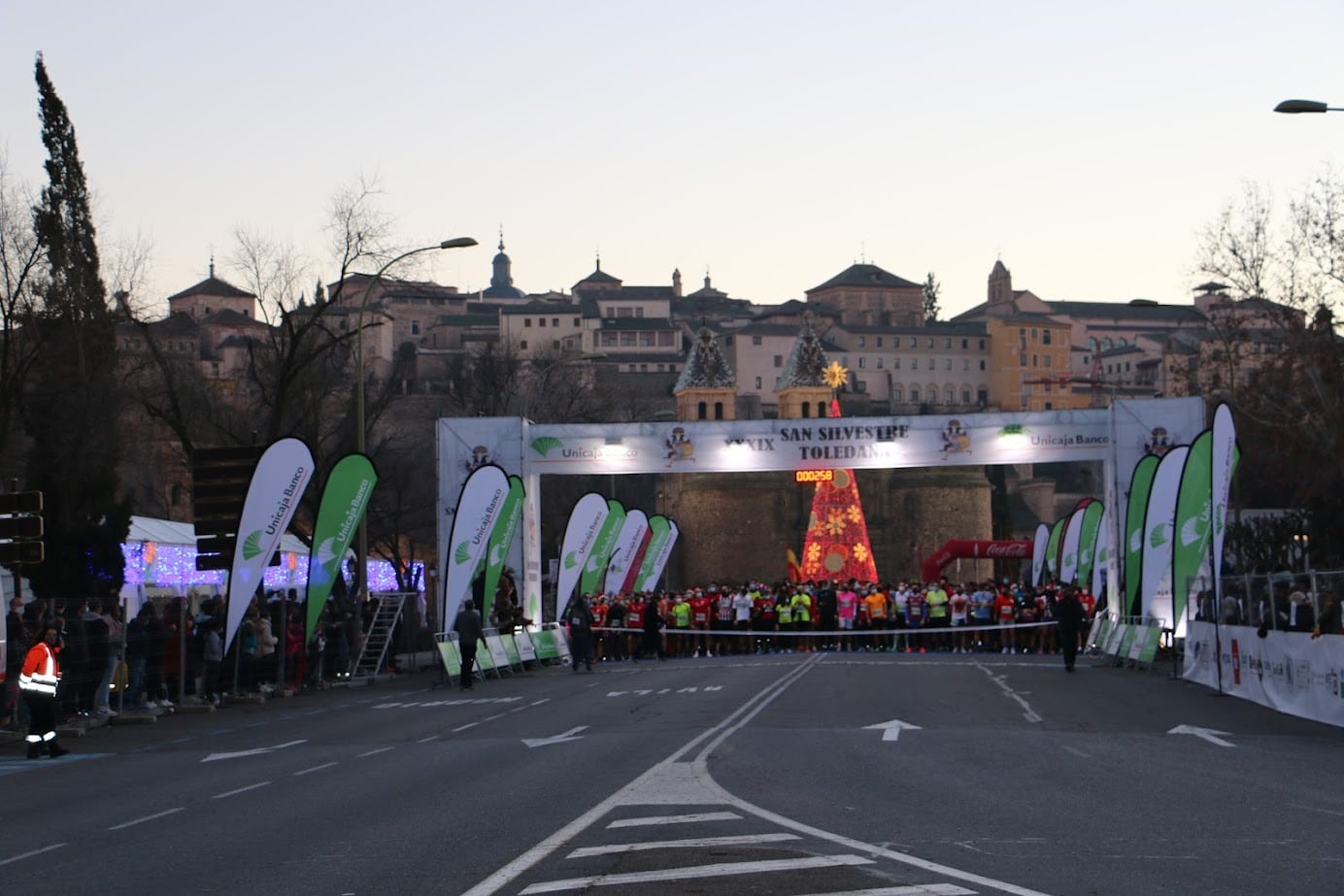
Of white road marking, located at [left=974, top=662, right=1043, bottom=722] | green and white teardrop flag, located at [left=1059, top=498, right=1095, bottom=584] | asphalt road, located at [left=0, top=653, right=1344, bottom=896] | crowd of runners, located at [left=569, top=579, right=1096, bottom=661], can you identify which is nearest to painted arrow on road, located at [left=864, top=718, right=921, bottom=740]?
asphalt road, located at [left=0, top=653, right=1344, bottom=896]

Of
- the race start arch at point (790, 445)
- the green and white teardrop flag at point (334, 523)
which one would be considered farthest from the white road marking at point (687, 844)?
the race start arch at point (790, 445)

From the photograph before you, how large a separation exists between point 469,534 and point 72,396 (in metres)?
12.7

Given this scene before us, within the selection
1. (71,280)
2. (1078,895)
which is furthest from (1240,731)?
(71,280)

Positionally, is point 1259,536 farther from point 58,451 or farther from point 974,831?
point 974,831

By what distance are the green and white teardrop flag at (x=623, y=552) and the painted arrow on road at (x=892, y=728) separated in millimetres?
30254

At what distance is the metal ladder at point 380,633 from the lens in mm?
38469

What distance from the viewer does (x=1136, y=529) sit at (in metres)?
36.3

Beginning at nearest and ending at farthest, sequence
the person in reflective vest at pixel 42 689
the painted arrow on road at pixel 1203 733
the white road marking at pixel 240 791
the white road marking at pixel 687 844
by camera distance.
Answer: the white road marking at pixel 687 844, the white road marking at pixel 240 791, the painted arrow on road at pixel 1203 733, the person in reflective vest at pixel 42 689

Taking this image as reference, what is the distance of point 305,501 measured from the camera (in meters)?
56.5

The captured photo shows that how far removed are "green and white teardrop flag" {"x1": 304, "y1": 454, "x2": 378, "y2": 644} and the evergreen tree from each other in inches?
383

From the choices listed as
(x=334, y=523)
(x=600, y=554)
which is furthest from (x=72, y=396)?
(x=334, y=523)

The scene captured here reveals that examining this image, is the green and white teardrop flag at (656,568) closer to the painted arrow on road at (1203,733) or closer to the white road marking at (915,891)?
the painted arrow on road at (1203,733)

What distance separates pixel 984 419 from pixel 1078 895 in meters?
37.6

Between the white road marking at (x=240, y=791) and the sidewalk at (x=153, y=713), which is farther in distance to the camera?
the sidewalk at (x=153, y=713)
